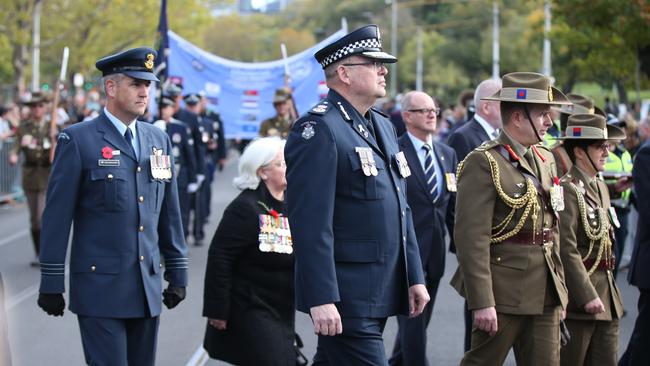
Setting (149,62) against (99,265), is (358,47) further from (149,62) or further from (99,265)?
(99,265)

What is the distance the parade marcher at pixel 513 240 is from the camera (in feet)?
20.5

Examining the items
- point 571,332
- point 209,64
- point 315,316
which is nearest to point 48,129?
point 209,64

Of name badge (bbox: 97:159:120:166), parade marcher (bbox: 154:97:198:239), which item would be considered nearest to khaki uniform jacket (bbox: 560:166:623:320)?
name badge (bbox: 97:159:120:166)

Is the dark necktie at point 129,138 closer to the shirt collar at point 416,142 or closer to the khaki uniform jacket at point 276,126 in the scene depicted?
the shirt collar at point 416,142

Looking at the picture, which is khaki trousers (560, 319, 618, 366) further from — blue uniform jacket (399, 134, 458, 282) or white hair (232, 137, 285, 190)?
white hair (232, 137, 285, 190)

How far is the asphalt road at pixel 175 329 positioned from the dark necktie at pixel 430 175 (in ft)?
4.39

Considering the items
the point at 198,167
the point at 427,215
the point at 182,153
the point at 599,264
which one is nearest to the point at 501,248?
the point at 599,264

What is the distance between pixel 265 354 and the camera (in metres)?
6.95

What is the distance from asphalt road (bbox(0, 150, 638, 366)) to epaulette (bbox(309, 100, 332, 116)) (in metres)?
3.54

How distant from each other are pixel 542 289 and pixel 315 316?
4.93ft

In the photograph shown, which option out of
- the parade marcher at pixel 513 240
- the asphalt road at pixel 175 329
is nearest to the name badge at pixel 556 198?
the parade marcher at pixel 513 240

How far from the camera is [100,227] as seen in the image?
6203 millimetres

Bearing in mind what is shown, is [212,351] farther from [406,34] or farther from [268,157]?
[406,34]

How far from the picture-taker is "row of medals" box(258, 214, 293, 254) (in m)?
7.05
